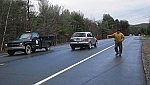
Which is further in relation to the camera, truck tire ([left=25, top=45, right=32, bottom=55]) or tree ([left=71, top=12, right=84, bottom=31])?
tree ([left=71, top=12, right=84, bottom=31])

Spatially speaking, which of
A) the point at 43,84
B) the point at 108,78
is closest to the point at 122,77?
the point at 108,78

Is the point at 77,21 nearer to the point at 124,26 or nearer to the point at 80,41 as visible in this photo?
the point at 80,41

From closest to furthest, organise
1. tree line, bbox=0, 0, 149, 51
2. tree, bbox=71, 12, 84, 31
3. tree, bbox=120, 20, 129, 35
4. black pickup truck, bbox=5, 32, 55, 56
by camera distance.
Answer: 1. black pickup truck, bbox=5, 32, 55, 56
2. tree line, bbox=0, 0, 149, 51
3. tree, bbox=71, 12, 84, 31
4. tree, bbox=120, 20, 129, 35

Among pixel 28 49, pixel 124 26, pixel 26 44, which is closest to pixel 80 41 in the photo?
pixel 28 49

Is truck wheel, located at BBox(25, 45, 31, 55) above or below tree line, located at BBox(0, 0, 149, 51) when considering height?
below

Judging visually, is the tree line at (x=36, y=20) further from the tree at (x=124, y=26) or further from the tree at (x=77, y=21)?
the tree at (x=124, y=26)

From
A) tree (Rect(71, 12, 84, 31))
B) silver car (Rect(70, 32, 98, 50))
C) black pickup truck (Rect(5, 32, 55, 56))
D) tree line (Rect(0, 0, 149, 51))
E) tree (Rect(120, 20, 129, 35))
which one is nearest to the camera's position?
black pickup truck (Rect(5, 32, 55, 56))

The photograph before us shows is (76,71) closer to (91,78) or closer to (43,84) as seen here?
(91,78)

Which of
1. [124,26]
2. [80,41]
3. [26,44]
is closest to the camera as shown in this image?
[26,44]

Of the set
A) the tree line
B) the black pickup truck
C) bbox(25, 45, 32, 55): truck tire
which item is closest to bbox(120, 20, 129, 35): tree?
the tree line

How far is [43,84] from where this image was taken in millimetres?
10219

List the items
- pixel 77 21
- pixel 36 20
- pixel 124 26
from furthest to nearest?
pixel 124 26 → pixel 77 21 → pixel 36 20

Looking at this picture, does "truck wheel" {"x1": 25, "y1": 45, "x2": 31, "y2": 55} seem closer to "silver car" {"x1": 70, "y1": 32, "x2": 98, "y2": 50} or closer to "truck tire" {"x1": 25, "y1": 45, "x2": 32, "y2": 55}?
"truck tire" {"x1": 25, "y1": 45, "x2": 32, "y2": 55}

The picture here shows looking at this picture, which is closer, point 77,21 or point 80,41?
point 80,41
